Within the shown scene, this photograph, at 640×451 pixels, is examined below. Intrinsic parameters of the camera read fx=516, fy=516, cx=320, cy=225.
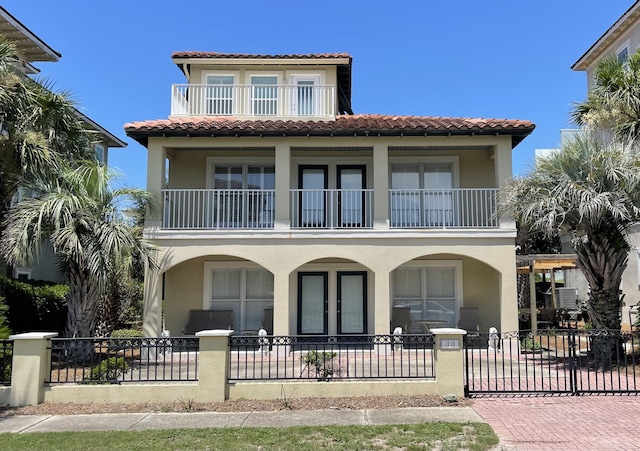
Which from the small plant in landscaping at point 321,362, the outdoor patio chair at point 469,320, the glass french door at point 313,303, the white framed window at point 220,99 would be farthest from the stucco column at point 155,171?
the outdoor patio chair at point 469,320

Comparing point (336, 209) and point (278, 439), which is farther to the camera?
point (336, 209)

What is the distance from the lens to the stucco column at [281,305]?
14.4m

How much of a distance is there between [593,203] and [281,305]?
8221 millimetres

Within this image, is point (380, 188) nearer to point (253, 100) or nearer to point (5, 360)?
point (253, 100)

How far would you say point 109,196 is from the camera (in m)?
12.9

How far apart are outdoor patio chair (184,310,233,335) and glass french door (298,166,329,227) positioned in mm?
3701

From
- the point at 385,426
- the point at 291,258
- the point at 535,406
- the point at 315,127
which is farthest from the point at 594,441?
the point at 315,127

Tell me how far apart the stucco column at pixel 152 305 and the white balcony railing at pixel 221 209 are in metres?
1.70

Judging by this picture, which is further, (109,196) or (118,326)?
(118,326)

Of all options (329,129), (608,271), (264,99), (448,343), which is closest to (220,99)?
(264,99)

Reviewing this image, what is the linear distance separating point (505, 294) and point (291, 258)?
6.11 m

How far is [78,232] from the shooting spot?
39.9 feet

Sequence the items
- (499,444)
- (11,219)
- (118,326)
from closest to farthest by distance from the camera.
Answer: (499,444) < (11,219) < (118,326)

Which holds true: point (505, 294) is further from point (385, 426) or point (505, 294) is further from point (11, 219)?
point (11, 219)
